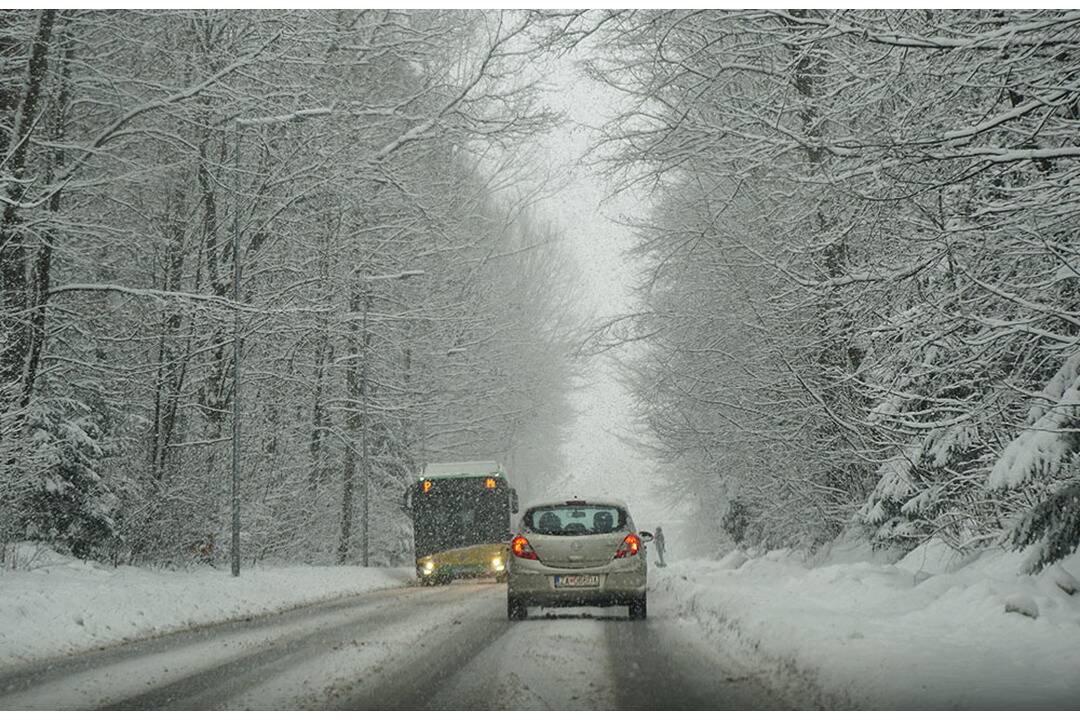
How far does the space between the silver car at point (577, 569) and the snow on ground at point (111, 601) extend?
4471 millimetres

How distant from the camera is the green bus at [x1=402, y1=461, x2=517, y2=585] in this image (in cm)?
2917

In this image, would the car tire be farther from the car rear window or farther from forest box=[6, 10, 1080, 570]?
forest box=[6, 10, 1080, 570]

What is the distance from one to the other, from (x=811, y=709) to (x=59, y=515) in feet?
54.3

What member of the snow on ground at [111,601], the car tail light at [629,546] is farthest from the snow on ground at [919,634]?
the snow on ground at [111,601]

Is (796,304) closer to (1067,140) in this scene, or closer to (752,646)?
(1067,140)

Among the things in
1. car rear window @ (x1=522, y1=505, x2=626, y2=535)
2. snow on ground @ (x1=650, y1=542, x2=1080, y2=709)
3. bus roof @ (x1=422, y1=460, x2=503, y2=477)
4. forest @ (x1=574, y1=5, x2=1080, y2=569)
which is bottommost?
snow on ground @ (x1=650, y1=542, x2=1080, y2=709)

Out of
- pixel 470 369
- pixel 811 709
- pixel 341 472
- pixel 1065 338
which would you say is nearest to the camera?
pixel 811 709

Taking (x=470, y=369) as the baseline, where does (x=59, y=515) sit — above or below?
below

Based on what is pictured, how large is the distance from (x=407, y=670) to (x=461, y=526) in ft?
65.6

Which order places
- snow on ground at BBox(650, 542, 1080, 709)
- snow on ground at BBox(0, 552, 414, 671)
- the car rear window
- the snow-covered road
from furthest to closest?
the car rear window < snow on ground at BBox(0, 552, 414, 671) < the snow-covered road < snow on ground at BBox(650, 542, 1080, 709)

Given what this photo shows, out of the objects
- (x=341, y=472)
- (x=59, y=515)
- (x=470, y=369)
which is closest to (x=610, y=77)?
(x=59, y=515)

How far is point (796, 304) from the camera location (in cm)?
1235

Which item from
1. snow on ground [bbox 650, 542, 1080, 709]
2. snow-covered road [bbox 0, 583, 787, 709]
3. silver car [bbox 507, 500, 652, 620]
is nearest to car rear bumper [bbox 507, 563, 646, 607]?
silver car [bbox 507, 500, 652, 620]

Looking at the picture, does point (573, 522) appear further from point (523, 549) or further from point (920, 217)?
point (920, 217)
